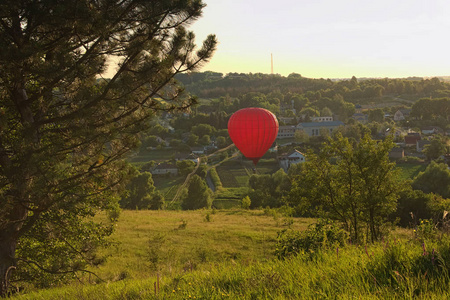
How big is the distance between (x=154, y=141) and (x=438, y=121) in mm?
76323

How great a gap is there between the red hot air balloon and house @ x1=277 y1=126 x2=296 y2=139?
61.6 m

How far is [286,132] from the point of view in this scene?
321 ft

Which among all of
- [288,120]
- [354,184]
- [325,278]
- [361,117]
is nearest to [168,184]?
[354,184]

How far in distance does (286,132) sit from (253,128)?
65235 millimetres

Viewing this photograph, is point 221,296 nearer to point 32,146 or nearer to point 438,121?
point 32,146

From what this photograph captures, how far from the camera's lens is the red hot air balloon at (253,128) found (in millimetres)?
34062

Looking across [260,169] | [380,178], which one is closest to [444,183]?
[260,169]

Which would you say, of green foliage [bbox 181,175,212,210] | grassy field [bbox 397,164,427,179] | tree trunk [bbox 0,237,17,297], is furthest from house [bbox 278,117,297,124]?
tree trunk [bbox 0,237,17,297]

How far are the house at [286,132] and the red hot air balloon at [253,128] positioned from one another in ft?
202

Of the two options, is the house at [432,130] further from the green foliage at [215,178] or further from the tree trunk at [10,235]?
the tree trunk at [10,235]

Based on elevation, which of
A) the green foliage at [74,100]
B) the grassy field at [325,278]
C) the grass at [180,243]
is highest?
the green foliage at [74,100]

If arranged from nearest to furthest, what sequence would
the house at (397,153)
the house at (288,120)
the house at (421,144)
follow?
the house at (397,153) → the house at (421,144) → the house at (288,120)

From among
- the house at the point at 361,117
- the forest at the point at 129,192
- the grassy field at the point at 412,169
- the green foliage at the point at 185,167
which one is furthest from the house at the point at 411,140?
the forest at the point at 129,192

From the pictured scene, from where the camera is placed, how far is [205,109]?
13425cm
